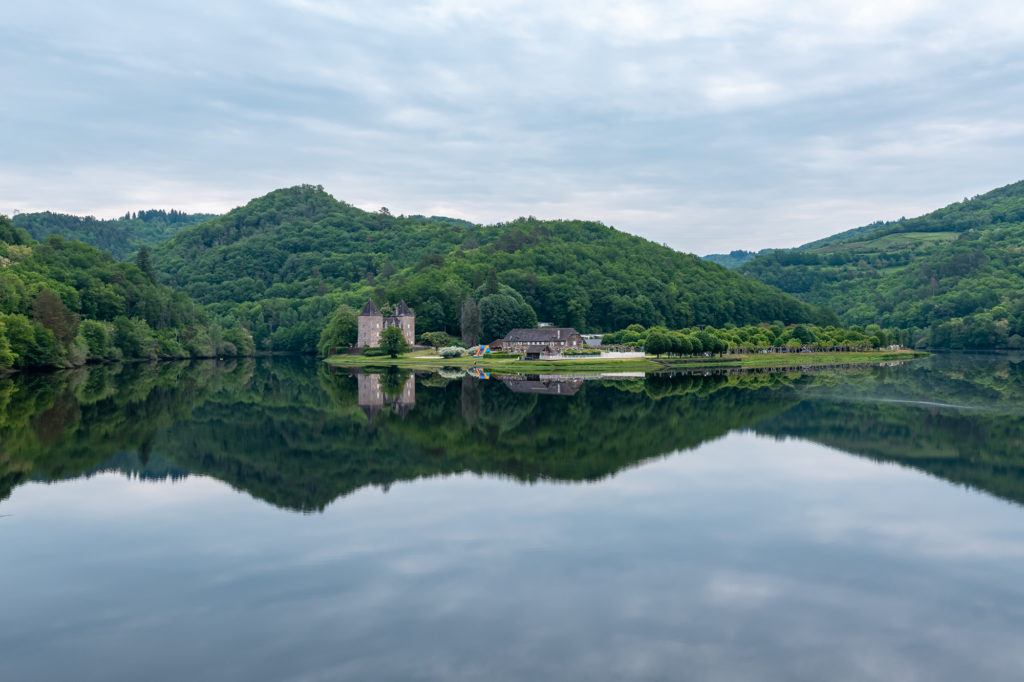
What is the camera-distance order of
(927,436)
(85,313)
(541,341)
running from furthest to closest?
(541,341) → (85,313) → (927,436)

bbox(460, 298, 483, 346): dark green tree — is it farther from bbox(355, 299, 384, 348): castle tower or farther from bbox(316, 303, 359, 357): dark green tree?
bbox(316, 303, 359, 357): dark green tree

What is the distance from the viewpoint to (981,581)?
61.3ft

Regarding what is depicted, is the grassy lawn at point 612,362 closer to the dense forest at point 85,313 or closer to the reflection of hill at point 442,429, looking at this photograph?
the reflection of hill at point 442,429

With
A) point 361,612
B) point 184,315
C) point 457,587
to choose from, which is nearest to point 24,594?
point 361,612

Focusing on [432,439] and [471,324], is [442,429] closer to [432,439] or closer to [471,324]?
[432,439]

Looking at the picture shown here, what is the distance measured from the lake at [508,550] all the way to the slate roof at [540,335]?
8148cm

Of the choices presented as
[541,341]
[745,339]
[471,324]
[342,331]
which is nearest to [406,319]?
[342,331]

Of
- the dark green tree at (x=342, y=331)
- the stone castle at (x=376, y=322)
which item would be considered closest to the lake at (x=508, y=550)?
the stone castle at (x=376, y=322)

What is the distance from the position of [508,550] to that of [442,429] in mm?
22926

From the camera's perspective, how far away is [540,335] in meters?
128

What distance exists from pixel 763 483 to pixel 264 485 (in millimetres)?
19010

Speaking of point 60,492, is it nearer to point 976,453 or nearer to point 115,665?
point 115,665

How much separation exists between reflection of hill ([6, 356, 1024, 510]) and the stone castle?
2522 inches

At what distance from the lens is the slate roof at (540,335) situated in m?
127
